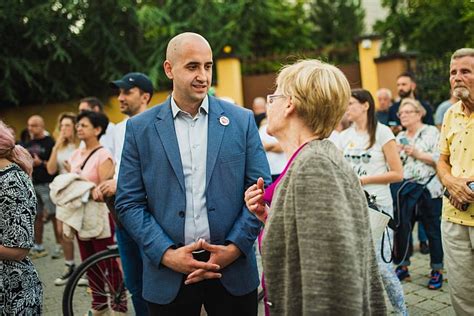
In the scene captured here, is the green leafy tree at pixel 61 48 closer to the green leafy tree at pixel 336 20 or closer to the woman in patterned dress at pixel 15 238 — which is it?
the woman in patterned dress at pixel 15 238

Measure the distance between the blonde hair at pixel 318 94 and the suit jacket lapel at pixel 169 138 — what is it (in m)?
0.82

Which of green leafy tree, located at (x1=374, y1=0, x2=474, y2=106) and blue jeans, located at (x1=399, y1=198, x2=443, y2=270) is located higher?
green leafy tree, located at (x1=374, y1=0, x2=474, y2=106)

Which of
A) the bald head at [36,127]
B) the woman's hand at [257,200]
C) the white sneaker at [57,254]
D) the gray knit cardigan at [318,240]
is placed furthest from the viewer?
the bald head at [36,127]

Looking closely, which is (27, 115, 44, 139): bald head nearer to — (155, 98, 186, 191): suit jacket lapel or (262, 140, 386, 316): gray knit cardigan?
(155, 98, 186, 191): suit jacket lapel

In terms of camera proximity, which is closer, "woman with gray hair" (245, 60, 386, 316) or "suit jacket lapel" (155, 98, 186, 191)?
"woman with gray hair" (245, 60, 386, 316)

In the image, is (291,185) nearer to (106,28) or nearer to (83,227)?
(83,227)

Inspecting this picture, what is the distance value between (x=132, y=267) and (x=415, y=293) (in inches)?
115

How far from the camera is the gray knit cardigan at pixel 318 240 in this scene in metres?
1.77

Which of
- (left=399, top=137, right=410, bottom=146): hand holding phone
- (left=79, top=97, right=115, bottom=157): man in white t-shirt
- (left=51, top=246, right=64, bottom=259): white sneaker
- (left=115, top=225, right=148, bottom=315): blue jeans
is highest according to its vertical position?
(left=79, top=97, right=115, bottom=157): man in white t-shirt

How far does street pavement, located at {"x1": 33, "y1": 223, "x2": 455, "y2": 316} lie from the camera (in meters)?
4.46

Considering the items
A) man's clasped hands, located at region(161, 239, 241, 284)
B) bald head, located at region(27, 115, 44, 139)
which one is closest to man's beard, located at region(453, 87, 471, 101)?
man's clasped hands, located at region(161, 239, 241, 284)

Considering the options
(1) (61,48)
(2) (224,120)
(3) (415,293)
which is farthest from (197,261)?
(1) (61,48)

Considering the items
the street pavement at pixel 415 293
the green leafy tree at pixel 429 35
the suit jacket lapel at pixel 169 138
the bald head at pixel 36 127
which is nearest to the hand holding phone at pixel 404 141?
the street pavement at pixel 415 293

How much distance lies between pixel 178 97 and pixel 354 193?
1258 mm
